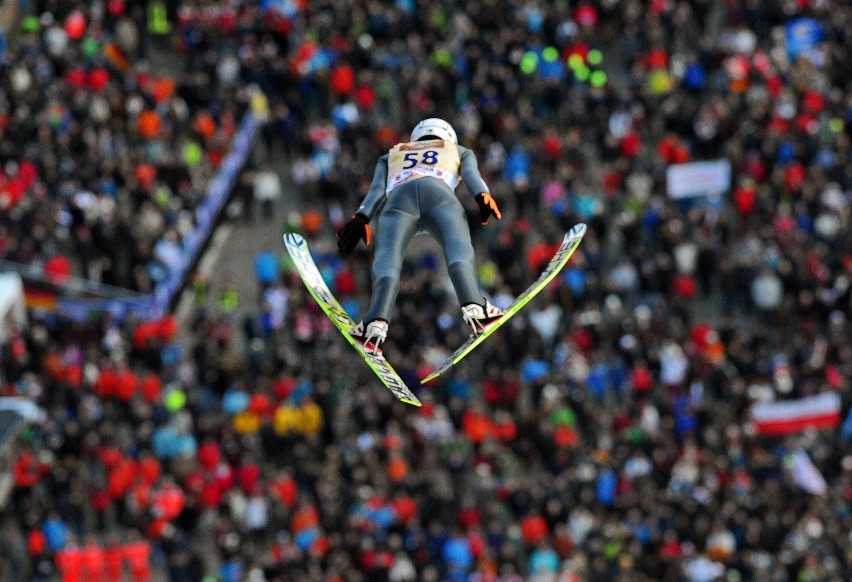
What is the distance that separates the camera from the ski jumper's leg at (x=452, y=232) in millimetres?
18781

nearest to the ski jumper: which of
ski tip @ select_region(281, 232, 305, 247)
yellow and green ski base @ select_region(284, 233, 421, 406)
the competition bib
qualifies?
the competition bib

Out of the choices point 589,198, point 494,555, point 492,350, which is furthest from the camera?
point 589,198

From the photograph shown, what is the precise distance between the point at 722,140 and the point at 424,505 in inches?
369

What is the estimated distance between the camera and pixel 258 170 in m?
35.9

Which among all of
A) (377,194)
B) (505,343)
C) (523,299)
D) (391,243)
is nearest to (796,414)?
(505,343)

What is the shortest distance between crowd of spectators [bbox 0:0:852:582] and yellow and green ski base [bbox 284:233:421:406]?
360 inches

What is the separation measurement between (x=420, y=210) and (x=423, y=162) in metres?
0.48

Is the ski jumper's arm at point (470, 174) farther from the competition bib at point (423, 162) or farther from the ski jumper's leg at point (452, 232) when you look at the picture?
the ski jumper's leg at point (452, 232)

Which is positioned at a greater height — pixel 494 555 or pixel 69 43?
pixel 69 43

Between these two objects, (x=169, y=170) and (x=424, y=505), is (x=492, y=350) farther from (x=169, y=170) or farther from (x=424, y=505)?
(x=169, y=170)

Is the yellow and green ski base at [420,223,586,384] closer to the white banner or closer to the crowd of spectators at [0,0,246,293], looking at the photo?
the crowd of spectators at [0,0,246,293]

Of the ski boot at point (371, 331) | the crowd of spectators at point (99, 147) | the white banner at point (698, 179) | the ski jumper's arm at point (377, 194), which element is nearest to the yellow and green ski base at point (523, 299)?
the ski boot at point (371, 331)

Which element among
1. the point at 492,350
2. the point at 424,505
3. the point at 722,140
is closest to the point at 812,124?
the point at 722,140

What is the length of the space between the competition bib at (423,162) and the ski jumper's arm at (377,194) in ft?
0.18
